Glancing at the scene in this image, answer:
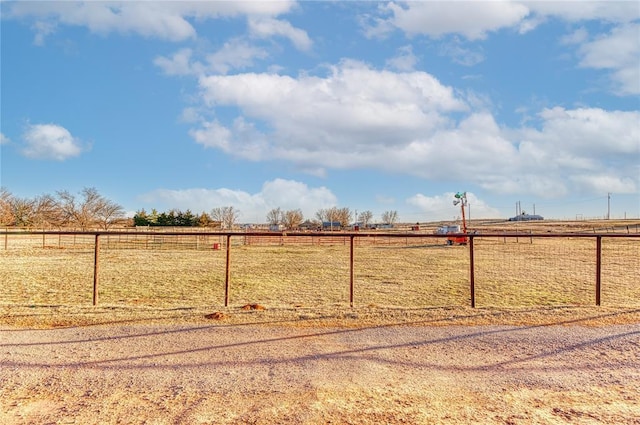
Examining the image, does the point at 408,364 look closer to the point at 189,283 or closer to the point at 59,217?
the point at 189,283

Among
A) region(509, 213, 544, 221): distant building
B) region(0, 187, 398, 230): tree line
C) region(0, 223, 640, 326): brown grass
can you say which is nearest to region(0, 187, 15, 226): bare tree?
region(0, 187, 398, 230): tree line

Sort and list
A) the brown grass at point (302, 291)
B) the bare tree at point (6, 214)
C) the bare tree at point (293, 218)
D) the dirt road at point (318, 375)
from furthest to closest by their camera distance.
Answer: the bare tree at point (293, 218) < the bare tree at point (6, 214) < the brown grass at point (302, 291) < the dirt road at point (318, 375)

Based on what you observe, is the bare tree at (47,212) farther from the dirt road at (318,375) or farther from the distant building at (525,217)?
the distant building at (525,217)

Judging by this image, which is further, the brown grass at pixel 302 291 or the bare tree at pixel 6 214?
the bare tree at pixel 6 214

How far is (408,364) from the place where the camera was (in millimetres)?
5145

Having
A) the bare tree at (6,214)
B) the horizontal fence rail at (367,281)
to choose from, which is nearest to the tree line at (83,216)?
the bare tree at (6,214)

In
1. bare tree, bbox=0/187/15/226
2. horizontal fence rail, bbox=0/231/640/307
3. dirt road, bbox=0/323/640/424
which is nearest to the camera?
dirt road, bbox=0/323/640/424

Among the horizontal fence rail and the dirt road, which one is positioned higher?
the dirt road

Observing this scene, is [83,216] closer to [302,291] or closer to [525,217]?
[302,291]

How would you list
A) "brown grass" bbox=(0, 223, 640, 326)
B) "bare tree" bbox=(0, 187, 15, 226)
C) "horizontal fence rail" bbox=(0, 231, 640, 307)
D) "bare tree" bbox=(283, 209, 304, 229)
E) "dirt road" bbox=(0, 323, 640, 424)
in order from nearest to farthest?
"dirt road" bbox=(0, 323, 640, 424) < "brown grass" bbox=(0, 223, 640, 326) < "horizontal fence rail" bbox=(0, 231, 640, 307) < "bare tree" bbox=(0, 187, 15, 226) < "bare tree" bbox=(283, 209, 304, 229)

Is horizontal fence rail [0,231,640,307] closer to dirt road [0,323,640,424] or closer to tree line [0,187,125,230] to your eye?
dirt road [0,323,640,424]

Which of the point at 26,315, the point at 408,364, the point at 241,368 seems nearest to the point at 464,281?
the point at 408,364

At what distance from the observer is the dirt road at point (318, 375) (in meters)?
3.90

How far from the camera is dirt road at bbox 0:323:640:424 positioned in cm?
390
